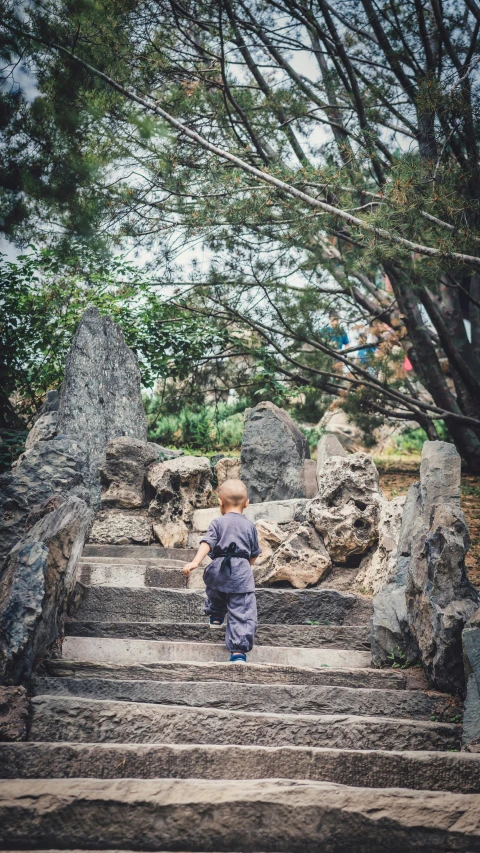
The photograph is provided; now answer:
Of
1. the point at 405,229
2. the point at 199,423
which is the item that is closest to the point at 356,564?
the point at 405,229

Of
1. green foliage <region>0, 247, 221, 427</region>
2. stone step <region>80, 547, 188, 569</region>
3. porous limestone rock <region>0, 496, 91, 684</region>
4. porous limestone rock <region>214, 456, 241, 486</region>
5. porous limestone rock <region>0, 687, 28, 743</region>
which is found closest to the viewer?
porous limestone rock <region>0, 687, 28, 743</region>

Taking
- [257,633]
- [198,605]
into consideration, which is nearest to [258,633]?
[257,633]

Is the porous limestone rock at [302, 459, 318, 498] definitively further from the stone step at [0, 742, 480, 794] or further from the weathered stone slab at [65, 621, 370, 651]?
the stone step at [0, 742, 480, 794]

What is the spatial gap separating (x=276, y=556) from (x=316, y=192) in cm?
348

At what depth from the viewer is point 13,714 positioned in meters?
2.95

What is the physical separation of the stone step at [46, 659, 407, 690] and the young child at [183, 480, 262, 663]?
1.06ft

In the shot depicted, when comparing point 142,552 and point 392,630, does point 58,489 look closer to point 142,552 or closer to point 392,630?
point 142,552

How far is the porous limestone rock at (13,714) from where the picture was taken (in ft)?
9.43

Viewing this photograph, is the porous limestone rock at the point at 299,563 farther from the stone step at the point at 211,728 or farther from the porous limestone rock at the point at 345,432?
the porous limestone rock at the point at 345,432

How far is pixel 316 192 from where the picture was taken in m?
6.75

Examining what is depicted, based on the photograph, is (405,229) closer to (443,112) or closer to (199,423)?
(443,112)

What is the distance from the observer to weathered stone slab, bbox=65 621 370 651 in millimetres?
4246

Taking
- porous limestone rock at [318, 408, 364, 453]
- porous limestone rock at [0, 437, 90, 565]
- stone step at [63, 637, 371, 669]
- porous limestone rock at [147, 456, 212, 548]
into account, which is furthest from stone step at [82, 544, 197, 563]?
porous limestone rock at [318, 408, 364, 453]

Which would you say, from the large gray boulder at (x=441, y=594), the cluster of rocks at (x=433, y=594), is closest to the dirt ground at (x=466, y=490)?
the cluster of rocks at (x=433, y=594)
